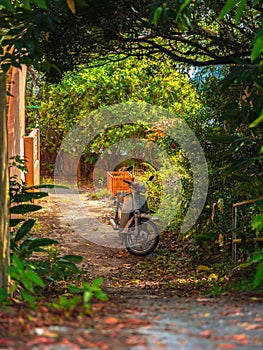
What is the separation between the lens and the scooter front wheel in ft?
28.7

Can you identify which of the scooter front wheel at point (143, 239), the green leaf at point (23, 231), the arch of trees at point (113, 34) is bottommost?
the scooter front wheel at point (143, 239)

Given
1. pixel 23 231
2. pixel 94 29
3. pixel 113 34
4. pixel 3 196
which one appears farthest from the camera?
pixel 94 29

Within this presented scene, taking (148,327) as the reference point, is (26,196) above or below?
above

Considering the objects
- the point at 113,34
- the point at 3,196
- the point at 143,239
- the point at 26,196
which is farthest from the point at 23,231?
the point at 143,239

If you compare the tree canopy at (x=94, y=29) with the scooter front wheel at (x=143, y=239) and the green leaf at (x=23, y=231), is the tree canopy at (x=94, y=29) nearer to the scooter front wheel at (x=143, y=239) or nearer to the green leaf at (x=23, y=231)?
the green leaf at (x=23, y=231)

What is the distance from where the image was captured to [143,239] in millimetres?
8859

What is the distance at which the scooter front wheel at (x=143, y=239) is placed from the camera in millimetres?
8750

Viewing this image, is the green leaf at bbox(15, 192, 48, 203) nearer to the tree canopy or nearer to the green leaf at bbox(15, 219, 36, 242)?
the green leaf at bbox(15, 219, 36, 242)

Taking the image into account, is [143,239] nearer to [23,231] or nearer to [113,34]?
[113,34]

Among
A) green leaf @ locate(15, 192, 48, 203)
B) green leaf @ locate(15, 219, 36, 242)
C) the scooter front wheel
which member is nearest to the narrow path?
green leaf @ locate(15, 219, 36, 242)

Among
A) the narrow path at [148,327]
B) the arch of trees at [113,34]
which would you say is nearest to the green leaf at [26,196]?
the arch of trees at [113,34]

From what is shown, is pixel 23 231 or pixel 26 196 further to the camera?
pixel 26 196

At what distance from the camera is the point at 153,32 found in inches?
293

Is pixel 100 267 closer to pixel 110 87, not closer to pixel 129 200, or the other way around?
pixel 129 200
